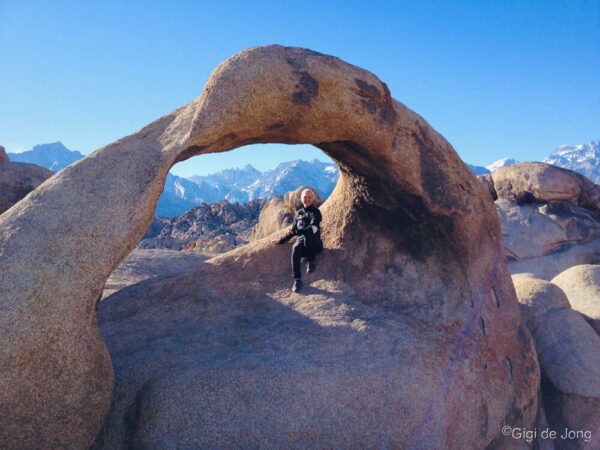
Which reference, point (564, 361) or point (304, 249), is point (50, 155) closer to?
point (304, 249)

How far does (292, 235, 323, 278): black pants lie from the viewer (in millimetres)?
5168

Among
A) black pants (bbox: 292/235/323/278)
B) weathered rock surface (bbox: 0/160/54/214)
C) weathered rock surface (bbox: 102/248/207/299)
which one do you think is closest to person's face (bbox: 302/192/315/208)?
black pants (bbox: 292/235/323/278)

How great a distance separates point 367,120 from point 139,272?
5.00 meters

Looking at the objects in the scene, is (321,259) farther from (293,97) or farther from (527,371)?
(527,371)

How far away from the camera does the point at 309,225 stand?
5.35 meters

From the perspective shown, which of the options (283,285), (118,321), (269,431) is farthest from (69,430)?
(283,285)

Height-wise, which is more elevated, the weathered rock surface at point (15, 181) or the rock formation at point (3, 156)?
the rock formation at point (3, 156)

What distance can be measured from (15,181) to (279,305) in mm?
4285

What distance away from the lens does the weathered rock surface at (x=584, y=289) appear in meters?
6.45

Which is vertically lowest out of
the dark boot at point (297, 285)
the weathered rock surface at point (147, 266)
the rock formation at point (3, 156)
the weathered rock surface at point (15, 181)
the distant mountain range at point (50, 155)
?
the weathered rock surface at point (147, 266)

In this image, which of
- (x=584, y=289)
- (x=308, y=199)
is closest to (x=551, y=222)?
(x=584, y=289)

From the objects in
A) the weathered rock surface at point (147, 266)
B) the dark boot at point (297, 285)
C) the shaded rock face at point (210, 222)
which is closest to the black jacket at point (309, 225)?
the dark boot at point (297, 285)

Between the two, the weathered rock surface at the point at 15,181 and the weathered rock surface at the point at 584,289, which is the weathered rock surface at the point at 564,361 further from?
the weathered rock surface at the point at 15,181

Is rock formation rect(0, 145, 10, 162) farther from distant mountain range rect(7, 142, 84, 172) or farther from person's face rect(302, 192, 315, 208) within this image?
distant mountain range rect(7, 142, 84, 172)
